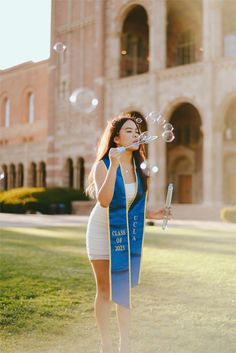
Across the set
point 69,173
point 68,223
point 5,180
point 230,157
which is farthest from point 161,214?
point 5,180

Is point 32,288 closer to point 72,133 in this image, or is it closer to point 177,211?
point 177,211

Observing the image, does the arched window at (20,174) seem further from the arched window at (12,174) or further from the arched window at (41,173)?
the arched window at (41,173)

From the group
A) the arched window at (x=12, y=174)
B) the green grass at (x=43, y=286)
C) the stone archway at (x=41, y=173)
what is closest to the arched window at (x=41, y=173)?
the stone archway at (x=41, y=173)

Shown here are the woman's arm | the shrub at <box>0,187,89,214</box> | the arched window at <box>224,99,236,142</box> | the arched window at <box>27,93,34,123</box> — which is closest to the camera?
the woman's arm

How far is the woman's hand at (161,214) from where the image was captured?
415 centimetres

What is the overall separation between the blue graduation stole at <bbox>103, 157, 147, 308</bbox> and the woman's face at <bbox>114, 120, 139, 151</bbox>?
252 millimetres

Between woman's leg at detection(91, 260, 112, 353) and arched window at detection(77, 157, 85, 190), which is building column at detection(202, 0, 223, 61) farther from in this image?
woman's leg at detection(91, 260, 112, 353)

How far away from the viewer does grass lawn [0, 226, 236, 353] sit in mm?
4617

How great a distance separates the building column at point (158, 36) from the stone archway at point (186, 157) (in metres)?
5.36

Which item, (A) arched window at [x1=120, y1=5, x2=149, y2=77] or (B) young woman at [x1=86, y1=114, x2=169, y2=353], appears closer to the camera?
(B) young woman at [x1=86, y1=114, x2=169, y2=353]

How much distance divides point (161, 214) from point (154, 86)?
94.5ft

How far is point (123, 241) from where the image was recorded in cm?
375

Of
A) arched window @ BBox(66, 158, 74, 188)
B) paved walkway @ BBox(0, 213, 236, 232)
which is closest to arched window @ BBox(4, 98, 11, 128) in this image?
arched window @ BBox(66, 158, 74, 188)

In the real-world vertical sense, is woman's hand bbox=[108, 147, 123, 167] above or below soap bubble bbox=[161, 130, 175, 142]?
below
